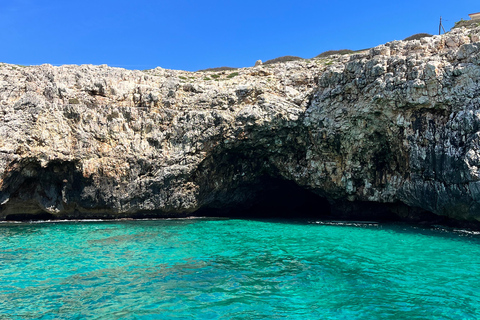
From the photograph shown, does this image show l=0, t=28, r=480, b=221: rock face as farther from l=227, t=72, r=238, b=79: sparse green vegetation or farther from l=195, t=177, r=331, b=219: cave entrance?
l=195, t=177, r=331, b=219: cave entrance

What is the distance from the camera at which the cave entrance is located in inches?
1209

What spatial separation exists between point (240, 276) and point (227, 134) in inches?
623

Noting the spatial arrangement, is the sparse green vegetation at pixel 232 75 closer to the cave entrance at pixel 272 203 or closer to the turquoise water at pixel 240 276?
the cave entrance at pixel 272 203

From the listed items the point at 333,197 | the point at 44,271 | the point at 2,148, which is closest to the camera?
the point at 44,271

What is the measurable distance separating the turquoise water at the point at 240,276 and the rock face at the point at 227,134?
19.8 feet

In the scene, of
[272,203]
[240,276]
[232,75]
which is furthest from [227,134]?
[240,276]

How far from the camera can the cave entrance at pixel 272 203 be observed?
3070 centimetres

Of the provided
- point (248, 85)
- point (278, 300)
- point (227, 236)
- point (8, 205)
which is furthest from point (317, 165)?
point (8, 205)

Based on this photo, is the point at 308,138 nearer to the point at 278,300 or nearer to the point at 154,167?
the point at 154,167

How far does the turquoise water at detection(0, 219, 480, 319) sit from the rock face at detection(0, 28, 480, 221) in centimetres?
604

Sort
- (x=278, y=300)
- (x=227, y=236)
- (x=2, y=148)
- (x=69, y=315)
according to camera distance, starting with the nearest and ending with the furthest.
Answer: (x=69, y=315) < (x=278, y=300) < (x=227, y=236) < (x=2, y=148)

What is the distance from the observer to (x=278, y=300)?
9.13 meters

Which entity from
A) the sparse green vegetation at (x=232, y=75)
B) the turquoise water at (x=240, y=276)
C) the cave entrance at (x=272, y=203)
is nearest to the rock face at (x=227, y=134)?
the sparse green vegetation at (x=232, y=75)

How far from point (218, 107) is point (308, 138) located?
23.8 feet
